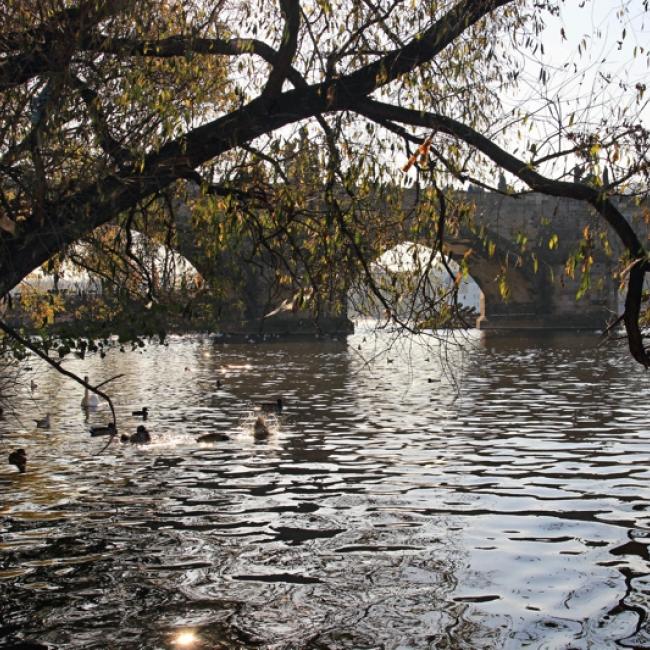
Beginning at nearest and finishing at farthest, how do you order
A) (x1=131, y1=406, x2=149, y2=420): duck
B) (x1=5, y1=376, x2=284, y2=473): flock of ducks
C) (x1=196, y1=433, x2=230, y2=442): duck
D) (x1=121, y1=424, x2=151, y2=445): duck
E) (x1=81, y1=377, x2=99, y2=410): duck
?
(x1=5, y1=376, x2=284, y2=473): flock of ducks
(x1=121, y1=424, x2=151, y2=445): duck
(x1=196, y1=433, x2=230, y2=442): duck
(x1=131, y1=406, x2=149, y2=420): duck
(x1=81, y1=377, x2=99, y2=410): duck

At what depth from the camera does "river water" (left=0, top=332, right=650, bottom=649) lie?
22.1ft

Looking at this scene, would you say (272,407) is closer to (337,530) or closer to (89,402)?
(89,402)

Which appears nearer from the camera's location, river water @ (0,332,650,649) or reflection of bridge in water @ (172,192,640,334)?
river water @ (0,332,650,649)

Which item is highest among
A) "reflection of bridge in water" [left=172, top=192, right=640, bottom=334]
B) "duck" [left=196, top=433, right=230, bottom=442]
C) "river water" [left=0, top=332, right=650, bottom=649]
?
"reflection of bridge in water" [left=172, top=192, right=640, bottom=334]

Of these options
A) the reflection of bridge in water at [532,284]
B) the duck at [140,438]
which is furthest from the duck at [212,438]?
the reflection of bridge in water at [532,284]

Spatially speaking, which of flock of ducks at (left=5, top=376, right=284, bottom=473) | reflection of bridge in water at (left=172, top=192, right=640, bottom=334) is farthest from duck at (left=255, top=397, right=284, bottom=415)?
reflection of bridge in water at (left=172, top=192, right=640, bottom=334)

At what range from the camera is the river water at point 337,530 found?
22.1ft

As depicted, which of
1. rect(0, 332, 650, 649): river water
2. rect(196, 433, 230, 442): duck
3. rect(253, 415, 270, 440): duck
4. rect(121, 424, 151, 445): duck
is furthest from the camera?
rect(253, 415, 270, 440): duck

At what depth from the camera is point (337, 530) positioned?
30.6 ft

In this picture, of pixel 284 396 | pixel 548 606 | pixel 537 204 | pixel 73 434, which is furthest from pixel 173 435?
pixel 537 204

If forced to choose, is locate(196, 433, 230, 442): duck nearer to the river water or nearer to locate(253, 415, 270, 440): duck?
the river water

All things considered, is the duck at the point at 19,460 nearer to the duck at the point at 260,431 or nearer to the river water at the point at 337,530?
the river water at the point at 337,530

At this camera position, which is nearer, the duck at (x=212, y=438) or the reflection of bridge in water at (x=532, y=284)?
the duck at (x=212, y=438)

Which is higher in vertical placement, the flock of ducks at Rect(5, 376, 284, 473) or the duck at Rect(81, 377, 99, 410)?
the duck at Rect(81, 377, 99, 410)
